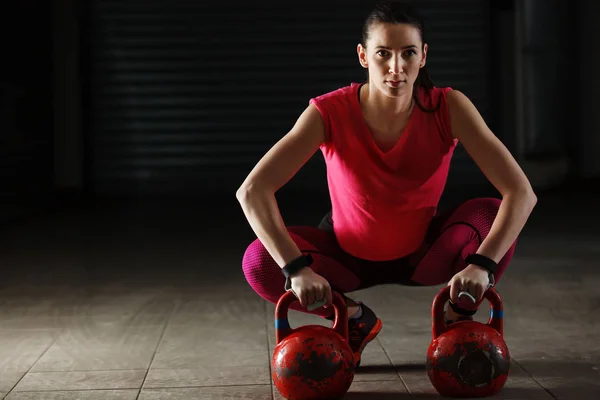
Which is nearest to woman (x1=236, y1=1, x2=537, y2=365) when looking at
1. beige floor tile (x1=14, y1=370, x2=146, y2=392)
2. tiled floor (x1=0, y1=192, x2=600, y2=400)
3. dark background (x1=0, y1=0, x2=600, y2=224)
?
tiled floor (x1=0, y1=192, x2=600, y2=400)

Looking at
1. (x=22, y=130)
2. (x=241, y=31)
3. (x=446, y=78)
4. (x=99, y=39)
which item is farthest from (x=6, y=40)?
(x=446, y=78)

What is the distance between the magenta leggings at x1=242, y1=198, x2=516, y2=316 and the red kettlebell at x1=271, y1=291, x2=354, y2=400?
277 millimetres

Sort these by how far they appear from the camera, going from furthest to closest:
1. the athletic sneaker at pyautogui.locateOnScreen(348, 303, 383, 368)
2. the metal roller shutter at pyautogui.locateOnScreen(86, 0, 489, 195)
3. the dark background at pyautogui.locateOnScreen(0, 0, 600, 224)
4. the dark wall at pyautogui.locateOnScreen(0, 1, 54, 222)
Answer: the metal roller shutter at pyautogui.locateOnScreen(86, 0, 489, 195), the dark background at pyautogui.locateOnScreen(0, 0, 600, 224), the dark wall at pyautogui.locateOnScreen(0, 1, 54, 222), the athletic sneaker at pyautogui.locateOnScreen(348, 303, 383, 368)

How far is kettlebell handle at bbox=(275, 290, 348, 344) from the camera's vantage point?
7.70 ft

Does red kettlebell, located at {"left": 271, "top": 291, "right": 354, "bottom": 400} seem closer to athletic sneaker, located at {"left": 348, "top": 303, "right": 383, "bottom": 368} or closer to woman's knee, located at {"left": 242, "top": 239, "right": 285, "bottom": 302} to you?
woman's knee, located at {"left": 242, "top": 239, "right": 285, "bottom": 302}

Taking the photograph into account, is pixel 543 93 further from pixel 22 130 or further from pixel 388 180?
pixel 388 180

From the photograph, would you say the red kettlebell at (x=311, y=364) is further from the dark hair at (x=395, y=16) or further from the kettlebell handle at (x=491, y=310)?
the dark hair at (x=395, y=16)

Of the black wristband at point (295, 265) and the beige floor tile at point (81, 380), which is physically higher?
the black wristband at point (295, 265)

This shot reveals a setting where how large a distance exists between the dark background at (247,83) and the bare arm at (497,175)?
683cm

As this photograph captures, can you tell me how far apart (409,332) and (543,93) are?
677cm

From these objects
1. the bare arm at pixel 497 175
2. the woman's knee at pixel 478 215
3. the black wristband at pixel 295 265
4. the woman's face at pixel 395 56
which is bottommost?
the black wristband at pixel 295 265

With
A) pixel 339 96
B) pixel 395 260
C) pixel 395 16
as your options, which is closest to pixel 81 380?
pixel 395 260

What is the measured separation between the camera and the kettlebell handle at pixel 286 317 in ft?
7.70

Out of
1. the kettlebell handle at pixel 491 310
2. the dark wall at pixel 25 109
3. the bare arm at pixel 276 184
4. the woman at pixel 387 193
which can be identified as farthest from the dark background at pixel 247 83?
the kettlebell handle at pixel 491 310
